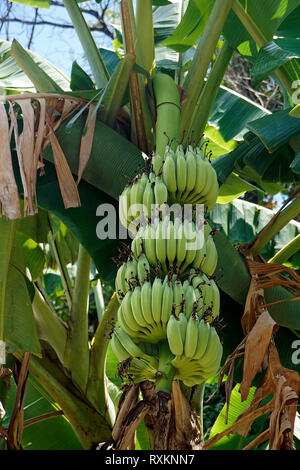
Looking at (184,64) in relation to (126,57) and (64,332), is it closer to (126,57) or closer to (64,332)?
(126,57)

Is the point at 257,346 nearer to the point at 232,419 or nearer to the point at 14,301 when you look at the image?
the point at 14,301

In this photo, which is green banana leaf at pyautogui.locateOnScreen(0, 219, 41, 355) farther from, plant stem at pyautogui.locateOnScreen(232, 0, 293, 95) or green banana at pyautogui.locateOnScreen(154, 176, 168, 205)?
plant stem at pyautogui.locateOnScreen(232, 0, 293, 95)

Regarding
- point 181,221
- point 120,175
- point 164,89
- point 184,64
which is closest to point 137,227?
point 181,221

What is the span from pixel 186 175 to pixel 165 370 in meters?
0.51

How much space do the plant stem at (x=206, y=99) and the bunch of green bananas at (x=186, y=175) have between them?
1.10 feet

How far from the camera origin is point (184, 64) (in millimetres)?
2500

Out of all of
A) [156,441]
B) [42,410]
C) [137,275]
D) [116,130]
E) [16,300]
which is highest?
[116,130]

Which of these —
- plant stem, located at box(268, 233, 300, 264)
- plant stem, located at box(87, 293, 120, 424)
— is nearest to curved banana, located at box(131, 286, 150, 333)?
plant stem, located at box(87, 293, 120, 424)

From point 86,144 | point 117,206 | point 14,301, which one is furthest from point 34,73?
point 14,301

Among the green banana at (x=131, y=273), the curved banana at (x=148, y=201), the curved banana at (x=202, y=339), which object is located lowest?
the curved banana at (x=202, y=339)

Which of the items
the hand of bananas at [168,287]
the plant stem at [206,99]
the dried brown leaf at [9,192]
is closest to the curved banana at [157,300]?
the hand of bananas at [168,287]

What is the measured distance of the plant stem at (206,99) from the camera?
1.89 m

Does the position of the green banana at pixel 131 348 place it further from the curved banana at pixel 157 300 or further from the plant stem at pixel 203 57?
the plant stem at pixel 203 57

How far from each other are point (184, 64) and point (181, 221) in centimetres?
133
